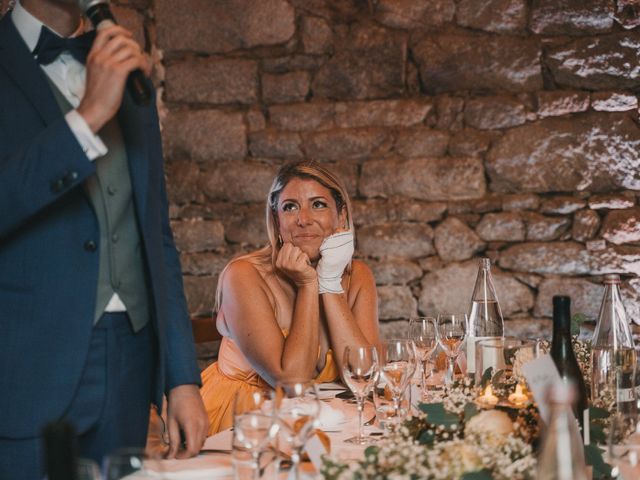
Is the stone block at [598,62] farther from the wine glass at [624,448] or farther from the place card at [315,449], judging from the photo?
the place card at [315,449]

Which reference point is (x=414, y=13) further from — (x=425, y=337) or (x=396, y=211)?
(x=425, y=337)

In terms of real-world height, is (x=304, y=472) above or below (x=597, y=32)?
below

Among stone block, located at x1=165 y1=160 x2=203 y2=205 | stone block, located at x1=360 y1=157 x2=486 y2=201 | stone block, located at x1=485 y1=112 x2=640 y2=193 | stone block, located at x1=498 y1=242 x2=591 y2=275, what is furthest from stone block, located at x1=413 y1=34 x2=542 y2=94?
stone block, located at x1=165 y1=160 x2=203 y2=205

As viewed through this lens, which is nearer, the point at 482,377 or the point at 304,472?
the point at 304,472

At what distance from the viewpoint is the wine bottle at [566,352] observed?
1494 millimetres

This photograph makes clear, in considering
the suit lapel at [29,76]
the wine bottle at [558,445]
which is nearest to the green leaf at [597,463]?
the wine bottle at [558,445]

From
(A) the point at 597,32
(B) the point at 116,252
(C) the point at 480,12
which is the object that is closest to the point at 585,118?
(A) the point at 597,32

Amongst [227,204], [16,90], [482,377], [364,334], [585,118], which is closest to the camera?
[16,90]

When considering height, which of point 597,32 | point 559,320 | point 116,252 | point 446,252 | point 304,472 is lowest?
point 304,472

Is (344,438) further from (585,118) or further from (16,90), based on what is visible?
(585,118)

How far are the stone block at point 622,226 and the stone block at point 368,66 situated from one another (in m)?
1.12

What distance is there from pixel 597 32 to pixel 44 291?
2.92m

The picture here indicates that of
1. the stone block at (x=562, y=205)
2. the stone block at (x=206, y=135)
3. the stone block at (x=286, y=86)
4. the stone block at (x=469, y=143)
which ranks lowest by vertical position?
the stone block at (x=562, y=205)

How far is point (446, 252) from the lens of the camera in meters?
3.58
